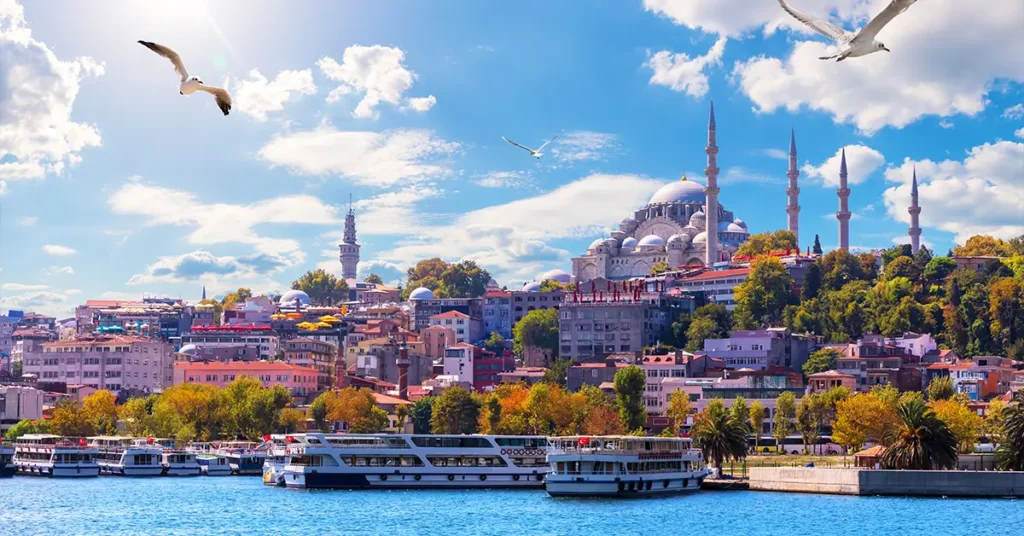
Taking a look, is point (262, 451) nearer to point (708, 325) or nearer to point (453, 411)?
point (453, 411)

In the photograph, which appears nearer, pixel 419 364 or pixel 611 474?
pixel 611 474

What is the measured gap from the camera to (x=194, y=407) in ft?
309

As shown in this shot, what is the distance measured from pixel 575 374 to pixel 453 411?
15.5 meters

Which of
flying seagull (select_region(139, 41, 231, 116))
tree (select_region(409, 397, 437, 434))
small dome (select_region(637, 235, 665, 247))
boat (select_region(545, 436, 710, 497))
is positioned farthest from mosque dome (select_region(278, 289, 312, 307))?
flying seagull (select_region(139, 41, 231, 116))

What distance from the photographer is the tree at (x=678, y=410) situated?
88.9 meters

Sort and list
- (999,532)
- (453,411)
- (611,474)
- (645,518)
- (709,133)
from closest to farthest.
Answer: (999,532)
(645,518)
(611,474)
(453,411)
(709,133)

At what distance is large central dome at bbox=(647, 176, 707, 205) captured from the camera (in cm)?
16112

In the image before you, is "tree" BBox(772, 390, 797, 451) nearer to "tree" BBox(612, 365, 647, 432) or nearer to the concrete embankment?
"tree" BBox(612, 365, 647, 432)

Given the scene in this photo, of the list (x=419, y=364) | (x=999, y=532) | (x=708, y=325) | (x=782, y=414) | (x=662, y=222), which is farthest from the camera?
(x=662, y=222)

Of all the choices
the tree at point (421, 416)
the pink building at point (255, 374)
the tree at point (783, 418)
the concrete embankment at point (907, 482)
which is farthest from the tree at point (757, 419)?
the pink building at point (255, 374)

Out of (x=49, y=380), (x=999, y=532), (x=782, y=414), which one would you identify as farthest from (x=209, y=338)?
(x=999, y=532)

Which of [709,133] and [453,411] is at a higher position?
[709,133]

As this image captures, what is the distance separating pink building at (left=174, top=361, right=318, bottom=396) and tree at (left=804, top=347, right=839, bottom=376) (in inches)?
1396

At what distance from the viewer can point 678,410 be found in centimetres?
8900
